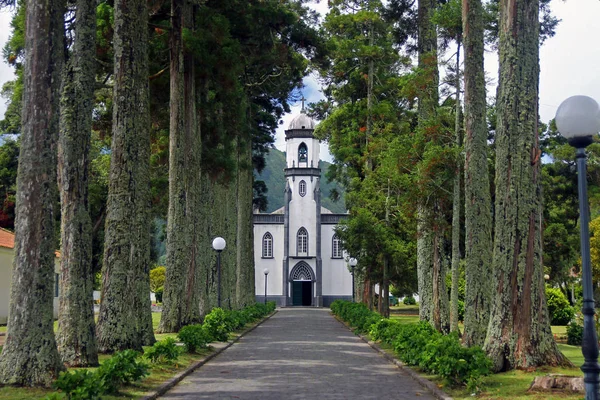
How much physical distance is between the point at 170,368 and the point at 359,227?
16.0 m

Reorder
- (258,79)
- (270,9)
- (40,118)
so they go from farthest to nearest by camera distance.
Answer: (258,79) → (270,9) → (40,118)

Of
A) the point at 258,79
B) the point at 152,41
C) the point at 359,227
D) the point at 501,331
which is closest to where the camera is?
the point at 501,331

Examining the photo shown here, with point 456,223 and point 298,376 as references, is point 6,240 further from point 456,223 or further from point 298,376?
point 298,376

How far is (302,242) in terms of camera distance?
71.4 m

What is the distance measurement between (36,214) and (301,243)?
203ft

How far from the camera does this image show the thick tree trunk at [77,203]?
38.8 ft

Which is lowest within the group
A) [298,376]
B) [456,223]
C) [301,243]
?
[298,376]

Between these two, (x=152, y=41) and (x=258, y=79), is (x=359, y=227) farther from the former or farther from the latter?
(x=152, y=41)

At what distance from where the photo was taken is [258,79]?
31.2m

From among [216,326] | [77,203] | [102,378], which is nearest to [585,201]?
[102,378]

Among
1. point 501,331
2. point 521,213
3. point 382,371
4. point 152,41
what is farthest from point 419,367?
point 152,41

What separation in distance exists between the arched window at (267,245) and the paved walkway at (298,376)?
51.7 metres

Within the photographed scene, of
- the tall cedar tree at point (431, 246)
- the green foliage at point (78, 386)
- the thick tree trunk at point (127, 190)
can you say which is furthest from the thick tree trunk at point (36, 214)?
the tall cedar tree at point (431, 246)

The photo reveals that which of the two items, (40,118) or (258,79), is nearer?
(40,118)
